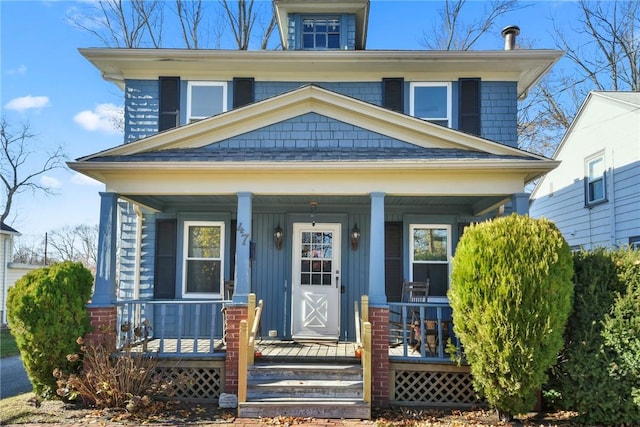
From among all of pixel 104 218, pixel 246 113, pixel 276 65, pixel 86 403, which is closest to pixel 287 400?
pixel 86 403

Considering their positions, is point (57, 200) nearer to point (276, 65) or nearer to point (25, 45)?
point (25, 45)

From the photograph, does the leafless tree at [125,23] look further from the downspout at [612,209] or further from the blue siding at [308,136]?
the downspout at [612,209]

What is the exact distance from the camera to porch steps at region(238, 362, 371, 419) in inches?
233

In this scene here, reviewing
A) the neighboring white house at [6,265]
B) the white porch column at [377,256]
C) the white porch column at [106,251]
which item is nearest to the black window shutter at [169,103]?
the white porch column at [106,251]

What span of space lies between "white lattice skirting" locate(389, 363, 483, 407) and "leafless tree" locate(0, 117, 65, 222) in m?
25.0

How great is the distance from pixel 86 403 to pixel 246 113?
4.89 metres

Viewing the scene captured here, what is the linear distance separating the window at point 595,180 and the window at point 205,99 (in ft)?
28.5

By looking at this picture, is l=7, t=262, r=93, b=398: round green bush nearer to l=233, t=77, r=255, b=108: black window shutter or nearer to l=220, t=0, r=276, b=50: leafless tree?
l=233, t=77, r=255, b=108: black window shutter

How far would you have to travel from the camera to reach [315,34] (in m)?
10.2

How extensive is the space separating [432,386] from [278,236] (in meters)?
3.89

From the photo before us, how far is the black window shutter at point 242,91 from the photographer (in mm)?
9336

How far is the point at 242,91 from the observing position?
9383mm

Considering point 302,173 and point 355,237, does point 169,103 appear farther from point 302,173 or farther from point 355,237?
point 355,237

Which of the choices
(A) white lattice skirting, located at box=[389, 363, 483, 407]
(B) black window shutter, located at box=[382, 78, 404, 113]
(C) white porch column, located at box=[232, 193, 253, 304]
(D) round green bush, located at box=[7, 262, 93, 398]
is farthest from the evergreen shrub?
(D) round green bush, located at box=[7, 262, 93, 398]
